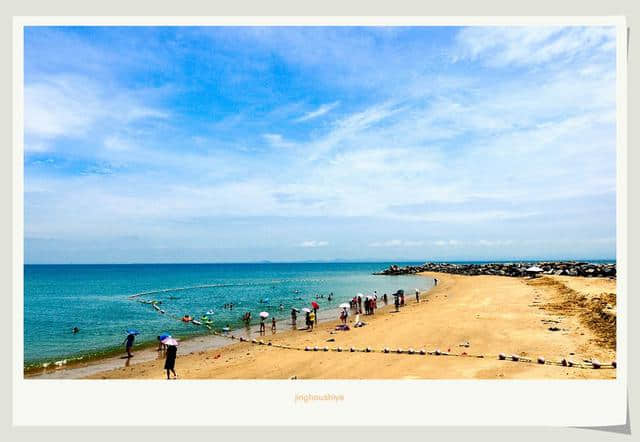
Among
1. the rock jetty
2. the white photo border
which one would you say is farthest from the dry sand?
the rock jetty

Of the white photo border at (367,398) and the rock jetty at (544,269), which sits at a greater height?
the white photo border at (367,398)

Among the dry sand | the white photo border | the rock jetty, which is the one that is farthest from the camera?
the rock jetty

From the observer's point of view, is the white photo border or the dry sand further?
the dry sand

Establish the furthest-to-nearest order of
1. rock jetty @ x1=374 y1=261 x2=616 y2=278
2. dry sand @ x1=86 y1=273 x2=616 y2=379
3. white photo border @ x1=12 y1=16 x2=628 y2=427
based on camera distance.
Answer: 1. rock jetty @ x1=374 y1=261 x2=616 y2=278
2. dry sand @ x1=86 y1=273 x2=616 y2=379
3. white photo border @ x1=12 y1=16 x2=628 y2=427

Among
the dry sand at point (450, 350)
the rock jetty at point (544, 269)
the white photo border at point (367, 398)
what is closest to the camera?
the white photo border at point (367, 398)

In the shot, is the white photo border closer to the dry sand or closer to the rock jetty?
the dry sand

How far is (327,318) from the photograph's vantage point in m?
25.2

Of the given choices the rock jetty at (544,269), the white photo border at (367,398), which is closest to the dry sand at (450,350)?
the white photo border at (367,398)

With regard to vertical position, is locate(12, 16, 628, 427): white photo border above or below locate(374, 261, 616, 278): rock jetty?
above

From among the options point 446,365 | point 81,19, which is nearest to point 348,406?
point 446,365

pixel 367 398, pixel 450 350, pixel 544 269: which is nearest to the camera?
pixel 367 398

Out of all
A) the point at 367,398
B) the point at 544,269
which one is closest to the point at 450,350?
the point at 367,398

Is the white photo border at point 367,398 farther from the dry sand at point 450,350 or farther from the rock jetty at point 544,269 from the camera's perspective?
the rock jetty at point 544,269

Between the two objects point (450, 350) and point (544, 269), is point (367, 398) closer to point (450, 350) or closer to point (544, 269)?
point (450, 350)
